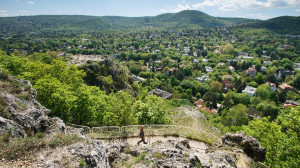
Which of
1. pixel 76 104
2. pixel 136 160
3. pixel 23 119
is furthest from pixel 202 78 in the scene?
pixel 23 119

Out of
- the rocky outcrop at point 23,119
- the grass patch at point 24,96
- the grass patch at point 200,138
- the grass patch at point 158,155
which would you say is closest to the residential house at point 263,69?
the grass patch at point 200,138

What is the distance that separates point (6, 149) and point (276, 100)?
84740 mm

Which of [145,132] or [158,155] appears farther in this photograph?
[145,132]

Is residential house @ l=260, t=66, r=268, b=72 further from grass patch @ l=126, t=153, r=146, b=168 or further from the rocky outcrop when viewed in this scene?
the rocky outcrop

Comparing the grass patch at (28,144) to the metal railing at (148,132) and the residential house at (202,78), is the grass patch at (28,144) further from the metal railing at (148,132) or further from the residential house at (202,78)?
the residential house at (202,78)

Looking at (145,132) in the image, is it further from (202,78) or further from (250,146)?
(202,78)

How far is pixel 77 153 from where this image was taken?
25.9ft

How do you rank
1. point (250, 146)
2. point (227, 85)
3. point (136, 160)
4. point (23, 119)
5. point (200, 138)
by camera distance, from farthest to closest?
point (227, 85) → point (200, 138) → point (250, 146) → point (23, 119) → point (136, 160)

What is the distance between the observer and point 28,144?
7465 mm

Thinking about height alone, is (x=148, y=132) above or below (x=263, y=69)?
above

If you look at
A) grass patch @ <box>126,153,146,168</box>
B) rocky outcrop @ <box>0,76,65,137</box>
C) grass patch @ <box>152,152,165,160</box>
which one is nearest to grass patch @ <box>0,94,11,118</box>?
rocky outcrop @ <box>0,76,65,137</box>

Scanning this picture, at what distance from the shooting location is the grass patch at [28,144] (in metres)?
6.94

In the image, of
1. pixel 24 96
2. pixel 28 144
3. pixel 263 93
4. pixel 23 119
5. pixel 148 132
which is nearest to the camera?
pixel 28 144

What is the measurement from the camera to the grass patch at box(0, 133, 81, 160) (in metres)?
6.94
